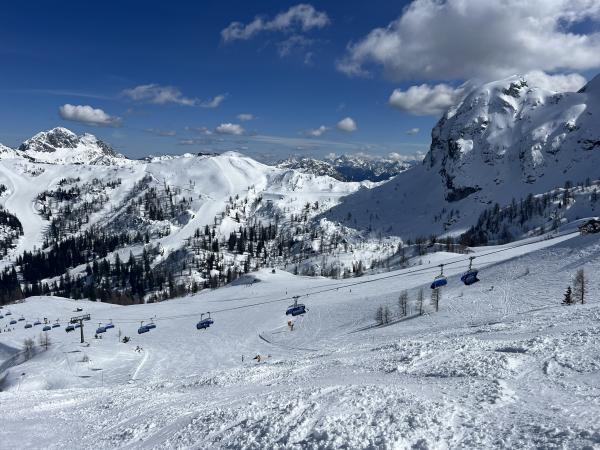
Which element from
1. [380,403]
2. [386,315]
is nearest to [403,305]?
[386,315]

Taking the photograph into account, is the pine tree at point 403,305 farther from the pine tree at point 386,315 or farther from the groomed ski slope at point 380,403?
the groomed ski slope at point 380,403

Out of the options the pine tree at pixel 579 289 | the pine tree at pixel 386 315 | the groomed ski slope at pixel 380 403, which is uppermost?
the groomed ski slope at pixel 380 403

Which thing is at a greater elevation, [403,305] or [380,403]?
[380,403]

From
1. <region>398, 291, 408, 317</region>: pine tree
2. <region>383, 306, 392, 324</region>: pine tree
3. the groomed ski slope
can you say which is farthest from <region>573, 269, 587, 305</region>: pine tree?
<region>383, 306, 392, 324</region>: pine tree

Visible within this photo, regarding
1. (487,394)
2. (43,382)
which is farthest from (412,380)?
(43,382)

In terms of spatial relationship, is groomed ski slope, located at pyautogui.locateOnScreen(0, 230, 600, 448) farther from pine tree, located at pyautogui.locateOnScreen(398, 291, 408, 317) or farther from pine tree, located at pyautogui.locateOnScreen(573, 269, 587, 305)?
pine tree, located at pyautogui.locateOnScreen(398, 291, 408, 317)

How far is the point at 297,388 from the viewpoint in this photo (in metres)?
25.3

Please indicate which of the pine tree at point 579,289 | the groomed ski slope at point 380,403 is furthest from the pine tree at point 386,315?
the groomed ski slope at point 380,403

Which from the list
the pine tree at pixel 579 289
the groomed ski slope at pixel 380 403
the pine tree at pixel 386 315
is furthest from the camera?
the pine tree at pixel 386 315

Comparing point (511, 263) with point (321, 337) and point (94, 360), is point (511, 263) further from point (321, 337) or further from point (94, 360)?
point (94, 360)

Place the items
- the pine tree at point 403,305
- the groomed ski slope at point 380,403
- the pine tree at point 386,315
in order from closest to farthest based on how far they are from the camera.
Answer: the groomed ski slope at point 380,403, the pine tree at point 386,315, the pine tree at point 403,305

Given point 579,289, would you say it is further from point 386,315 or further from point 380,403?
point 380,403

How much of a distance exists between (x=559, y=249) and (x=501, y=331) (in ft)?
191

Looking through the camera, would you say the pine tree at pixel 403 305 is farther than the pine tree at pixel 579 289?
Yes
